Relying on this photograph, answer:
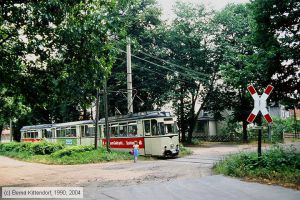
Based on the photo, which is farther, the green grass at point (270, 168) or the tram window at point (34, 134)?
the tram window at point (34, 134)

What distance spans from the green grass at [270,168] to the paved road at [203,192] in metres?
0.70

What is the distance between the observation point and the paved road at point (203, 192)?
338 inches

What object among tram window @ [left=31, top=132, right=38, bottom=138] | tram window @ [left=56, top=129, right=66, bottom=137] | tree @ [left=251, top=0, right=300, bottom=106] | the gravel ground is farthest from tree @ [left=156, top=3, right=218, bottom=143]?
tree @ [left=251, top=0, right=300, bottom=106]

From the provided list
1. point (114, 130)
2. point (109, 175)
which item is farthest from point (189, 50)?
point (109, 175)

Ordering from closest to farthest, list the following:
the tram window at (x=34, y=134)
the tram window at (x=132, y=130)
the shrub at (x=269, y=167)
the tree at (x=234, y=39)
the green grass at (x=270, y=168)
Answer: the green grass at (x=270, y=168) → the shrub at (x=269, y=167) → the tram window at (x=132, y=130) → the tree at (x=234, y=39) → the tram window at (x=34, y=134)

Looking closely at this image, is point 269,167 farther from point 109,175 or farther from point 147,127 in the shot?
A: point 147,127

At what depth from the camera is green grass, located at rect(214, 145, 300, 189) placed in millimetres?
10271

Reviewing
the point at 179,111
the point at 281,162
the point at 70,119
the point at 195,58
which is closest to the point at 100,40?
the point at 281,162

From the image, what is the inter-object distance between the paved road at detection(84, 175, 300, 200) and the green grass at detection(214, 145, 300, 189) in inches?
27.4

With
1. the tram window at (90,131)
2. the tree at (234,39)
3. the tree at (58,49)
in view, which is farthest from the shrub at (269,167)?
the tree at (234,39)

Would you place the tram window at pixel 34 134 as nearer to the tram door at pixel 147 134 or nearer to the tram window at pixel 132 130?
the tram window at pixel 132 130

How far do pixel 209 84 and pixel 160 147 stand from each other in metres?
20.9

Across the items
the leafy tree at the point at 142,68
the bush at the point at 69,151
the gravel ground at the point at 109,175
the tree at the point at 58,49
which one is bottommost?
the gravel ground at the point at 109,175

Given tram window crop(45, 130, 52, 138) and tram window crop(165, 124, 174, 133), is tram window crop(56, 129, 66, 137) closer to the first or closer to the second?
tram window crop(45, 130, 52, 138)
